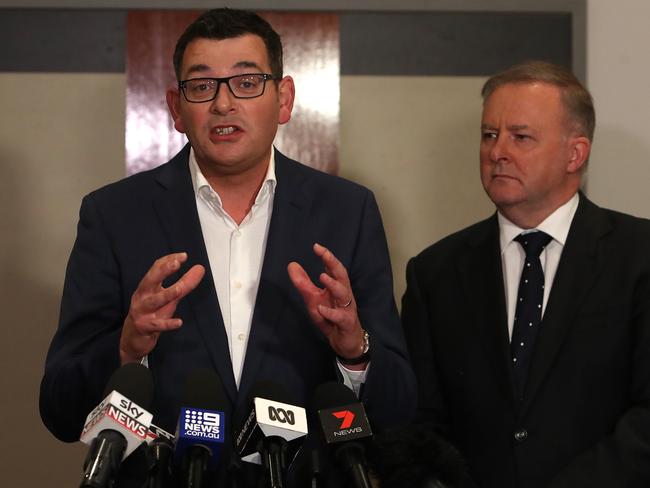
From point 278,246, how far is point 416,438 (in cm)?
52

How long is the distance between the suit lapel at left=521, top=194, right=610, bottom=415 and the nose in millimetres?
1025

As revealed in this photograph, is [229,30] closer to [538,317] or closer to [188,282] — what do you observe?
[188,282]

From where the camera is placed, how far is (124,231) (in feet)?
7.36

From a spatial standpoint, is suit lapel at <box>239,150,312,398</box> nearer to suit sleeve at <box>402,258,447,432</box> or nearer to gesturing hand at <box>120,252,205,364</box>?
gesturing hand at <box>120,252,205,364</box>

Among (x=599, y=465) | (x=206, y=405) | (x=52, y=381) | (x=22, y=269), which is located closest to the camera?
(x=206, y=405)

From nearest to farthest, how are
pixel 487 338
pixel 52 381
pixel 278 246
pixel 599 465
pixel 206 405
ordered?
1. pixel 206 405
2. pixel 52 381
3. pixel 278 246
4. pixel 599 465
5. pixel 487 338

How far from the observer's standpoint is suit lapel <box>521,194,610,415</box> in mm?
2604

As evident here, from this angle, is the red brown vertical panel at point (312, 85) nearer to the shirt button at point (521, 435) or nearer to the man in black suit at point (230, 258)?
the man in black suit at point (230, 258)

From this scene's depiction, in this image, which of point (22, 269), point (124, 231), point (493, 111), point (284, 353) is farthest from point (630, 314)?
point (22, 269)

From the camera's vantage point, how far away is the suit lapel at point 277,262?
214 centimetres

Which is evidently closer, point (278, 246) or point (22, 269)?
point (278, 246)

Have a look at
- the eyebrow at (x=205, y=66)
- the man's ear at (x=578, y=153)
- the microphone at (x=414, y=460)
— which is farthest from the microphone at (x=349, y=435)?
the man's ear at (x=578, y=153)

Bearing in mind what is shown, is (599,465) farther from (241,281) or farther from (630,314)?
(241,281)

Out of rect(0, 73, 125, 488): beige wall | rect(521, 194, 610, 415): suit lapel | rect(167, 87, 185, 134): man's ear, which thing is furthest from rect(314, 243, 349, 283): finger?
rect(0, 73, 125, 488): beige wall
